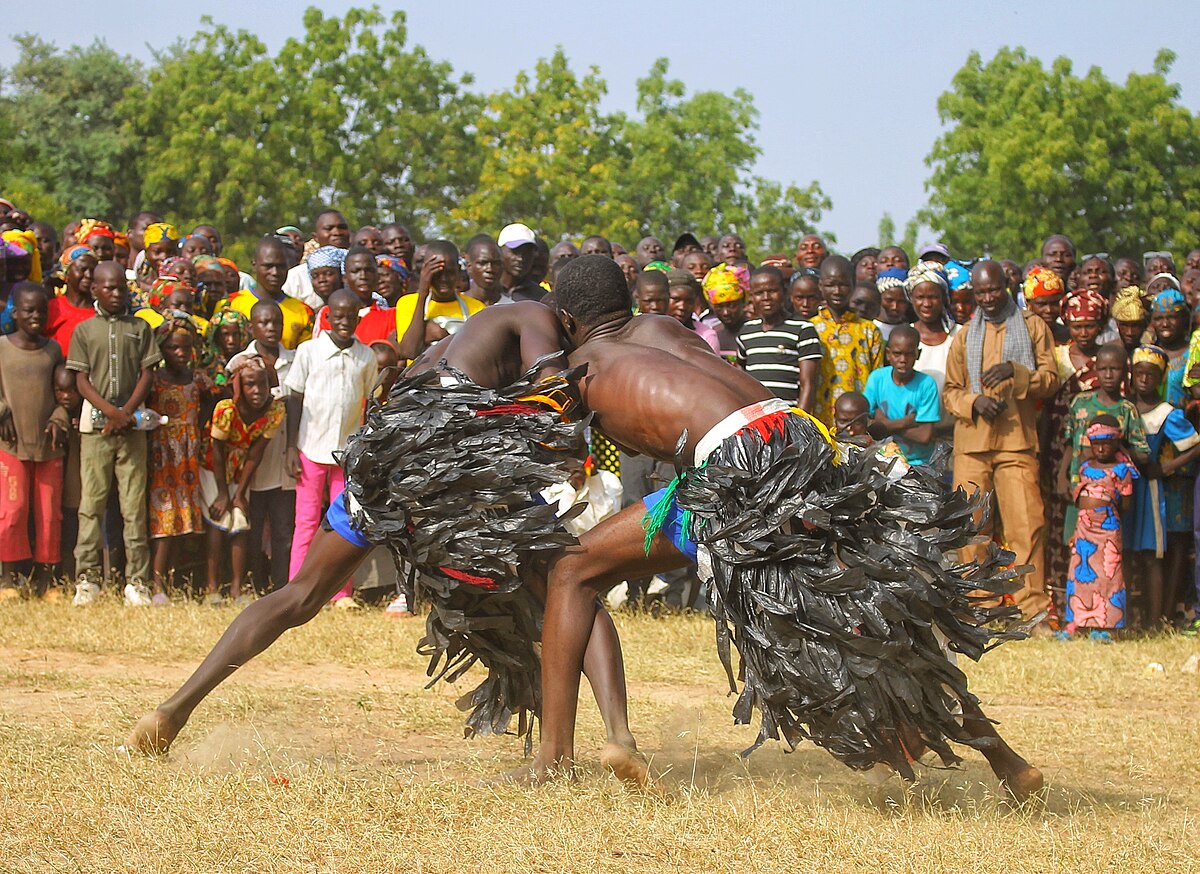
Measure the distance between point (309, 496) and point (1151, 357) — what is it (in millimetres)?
5268

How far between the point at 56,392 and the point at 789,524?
584 cm

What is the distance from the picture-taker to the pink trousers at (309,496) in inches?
350

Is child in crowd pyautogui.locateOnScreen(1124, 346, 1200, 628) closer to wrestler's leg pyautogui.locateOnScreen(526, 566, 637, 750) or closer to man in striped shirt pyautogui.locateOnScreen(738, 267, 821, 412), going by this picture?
man in striped shirt pyautogui.locateOnScreen(738, 267, 821, 412)

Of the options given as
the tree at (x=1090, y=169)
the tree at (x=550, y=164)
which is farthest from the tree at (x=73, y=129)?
the tree at (x=1090, y=169)

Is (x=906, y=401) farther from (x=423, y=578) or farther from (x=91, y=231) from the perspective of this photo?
(x=91, y=231)

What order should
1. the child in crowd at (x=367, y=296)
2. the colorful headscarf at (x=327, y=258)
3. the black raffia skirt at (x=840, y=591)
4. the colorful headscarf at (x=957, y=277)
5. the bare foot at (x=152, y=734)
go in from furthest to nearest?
1. the colorful headscarf at (x=327, y=258)
2. the colorful headscarf at (x=957, y=277)
3. the child in crowd at (x=367, y=296)
4. the bare foot at (x=152, y=734)
5. the black raffia skirt at (x=840, y=591)

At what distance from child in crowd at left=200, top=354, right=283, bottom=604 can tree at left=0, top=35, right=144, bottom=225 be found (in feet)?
80.3

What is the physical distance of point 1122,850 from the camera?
4.06 metres

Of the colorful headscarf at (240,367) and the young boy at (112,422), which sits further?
the colorful headscarf at (240,367)

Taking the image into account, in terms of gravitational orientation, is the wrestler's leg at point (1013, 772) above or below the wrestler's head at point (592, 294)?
below

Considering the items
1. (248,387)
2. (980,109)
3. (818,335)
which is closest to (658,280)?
(818,335)

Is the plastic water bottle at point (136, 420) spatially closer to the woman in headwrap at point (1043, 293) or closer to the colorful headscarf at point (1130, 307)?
the woman in headwrap at point (1043, 293)

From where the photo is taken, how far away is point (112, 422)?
8594 millimetres

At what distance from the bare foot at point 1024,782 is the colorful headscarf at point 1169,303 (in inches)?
206
